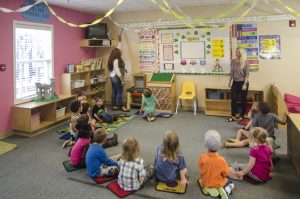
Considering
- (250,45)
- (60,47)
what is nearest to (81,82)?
(60,47)

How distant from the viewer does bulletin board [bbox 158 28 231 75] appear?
5.88 m

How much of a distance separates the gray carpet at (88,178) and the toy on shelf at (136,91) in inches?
59.7

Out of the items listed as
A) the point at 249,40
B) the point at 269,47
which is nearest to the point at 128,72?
the point at 249,40

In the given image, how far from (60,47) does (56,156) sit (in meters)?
2.96

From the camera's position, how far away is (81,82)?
19.7ft

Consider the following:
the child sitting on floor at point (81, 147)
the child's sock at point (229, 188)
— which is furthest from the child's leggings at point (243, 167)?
the child sitting on floor at point (81, 147)

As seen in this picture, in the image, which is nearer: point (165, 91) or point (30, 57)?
point (30, 57)

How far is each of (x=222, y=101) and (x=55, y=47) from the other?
3.83 meters

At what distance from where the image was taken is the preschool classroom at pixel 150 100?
8.84 ft

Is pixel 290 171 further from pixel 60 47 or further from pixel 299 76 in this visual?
pixel 60 47

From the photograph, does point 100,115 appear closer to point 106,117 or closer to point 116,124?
point 106,117

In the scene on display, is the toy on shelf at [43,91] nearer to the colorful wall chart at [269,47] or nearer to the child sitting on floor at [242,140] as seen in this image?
the child sitting on floor at [242,140]

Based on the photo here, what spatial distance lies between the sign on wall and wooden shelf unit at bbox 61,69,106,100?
124 cm

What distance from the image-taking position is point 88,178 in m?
2.94
